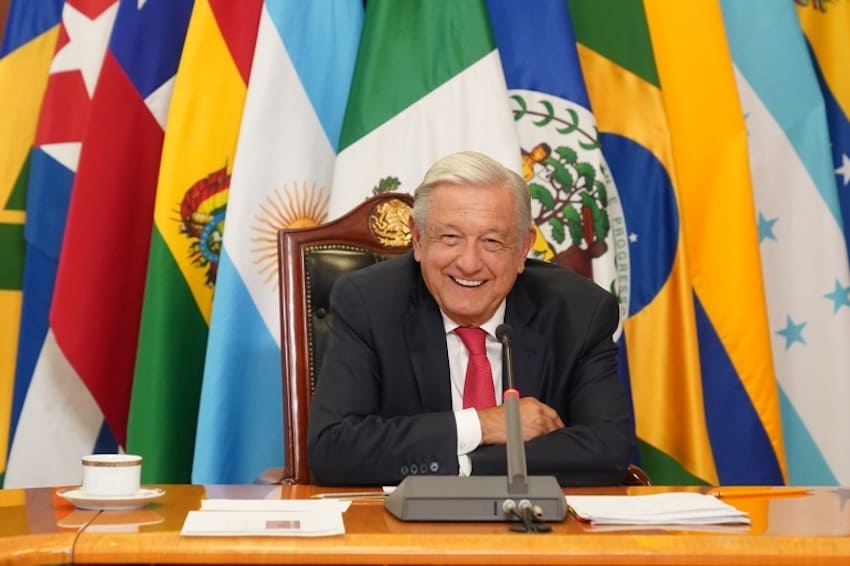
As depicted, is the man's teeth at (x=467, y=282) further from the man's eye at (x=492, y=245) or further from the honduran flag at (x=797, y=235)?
the honduran flag at (x=797, y=235)

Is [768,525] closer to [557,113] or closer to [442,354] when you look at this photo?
[442,354]

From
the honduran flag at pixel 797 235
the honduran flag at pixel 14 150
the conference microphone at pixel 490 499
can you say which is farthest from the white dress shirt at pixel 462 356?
the honduran flag at pixel 14 150

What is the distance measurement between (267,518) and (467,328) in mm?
1117

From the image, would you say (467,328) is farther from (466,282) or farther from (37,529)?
(37,529)

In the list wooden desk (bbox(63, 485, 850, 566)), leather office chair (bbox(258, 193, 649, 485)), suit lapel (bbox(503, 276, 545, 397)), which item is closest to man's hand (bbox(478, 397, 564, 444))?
suit lapel (bbox(503, 276, 545, 397))

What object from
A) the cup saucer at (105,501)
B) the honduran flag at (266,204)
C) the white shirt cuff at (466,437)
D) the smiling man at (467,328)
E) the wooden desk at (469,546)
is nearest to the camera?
the wooden desk at (469,546)

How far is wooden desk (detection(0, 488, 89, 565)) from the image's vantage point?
1.36 meters

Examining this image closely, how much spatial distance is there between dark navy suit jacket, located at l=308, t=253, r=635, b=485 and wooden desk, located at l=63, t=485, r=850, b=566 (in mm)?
669

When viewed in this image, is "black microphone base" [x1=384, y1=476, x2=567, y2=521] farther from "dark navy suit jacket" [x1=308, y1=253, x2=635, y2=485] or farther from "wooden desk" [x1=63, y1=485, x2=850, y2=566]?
"dark navy suit jacket" [x1=308, y1=253, x2=635, y2=485]

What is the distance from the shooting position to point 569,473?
2164 millimetres

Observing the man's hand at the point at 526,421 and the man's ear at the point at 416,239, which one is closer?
the man's hand at the point at 526,421

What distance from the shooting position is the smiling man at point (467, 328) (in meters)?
2.39

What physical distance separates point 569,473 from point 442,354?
448mm

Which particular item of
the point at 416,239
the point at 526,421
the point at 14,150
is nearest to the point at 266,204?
the point at 416,239
